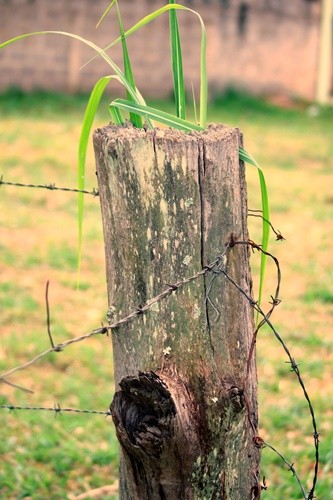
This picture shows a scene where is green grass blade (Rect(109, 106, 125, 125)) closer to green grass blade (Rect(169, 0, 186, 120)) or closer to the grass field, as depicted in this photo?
green grass blade (Rect(169, 0, 186, 120))

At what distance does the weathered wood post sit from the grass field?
1.41 m

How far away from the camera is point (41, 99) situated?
12.8 metres

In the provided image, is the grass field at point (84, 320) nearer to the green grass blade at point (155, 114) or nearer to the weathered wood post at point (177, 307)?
the weathered wood post at point (177, 307)

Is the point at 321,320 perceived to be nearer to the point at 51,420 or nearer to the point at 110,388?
the point at 110,388

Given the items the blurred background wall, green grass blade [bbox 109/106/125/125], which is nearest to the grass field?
green grass blade [bbox 109/106/125/125]

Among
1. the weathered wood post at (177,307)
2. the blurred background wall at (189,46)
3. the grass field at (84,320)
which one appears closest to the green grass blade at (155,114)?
the weathered wood post at (177,307)

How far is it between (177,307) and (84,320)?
3461 mm

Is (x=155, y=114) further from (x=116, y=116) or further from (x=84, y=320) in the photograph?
(x=84, y=320)

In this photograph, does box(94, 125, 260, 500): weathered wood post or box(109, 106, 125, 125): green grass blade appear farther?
box(109, 106, 125, 125): green grass blade

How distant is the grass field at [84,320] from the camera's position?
145 inches

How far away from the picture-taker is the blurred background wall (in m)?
13.0

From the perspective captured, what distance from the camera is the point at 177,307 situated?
1.97 meters

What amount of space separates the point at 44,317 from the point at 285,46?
10.8 meters

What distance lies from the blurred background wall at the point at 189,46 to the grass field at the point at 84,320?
2565mm
